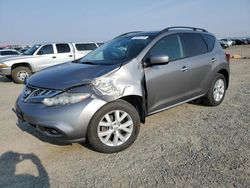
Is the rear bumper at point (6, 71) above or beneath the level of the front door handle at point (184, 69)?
beneath

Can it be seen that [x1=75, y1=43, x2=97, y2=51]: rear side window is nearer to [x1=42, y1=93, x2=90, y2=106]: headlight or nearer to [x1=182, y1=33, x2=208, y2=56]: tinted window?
[x1=182, y1=33, x2=208, y2=56]: tinted window

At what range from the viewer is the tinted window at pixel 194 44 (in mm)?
5004

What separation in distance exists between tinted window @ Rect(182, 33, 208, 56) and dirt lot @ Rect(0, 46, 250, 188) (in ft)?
4.23

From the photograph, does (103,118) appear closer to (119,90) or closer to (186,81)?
(119,90)

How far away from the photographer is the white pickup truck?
440 inches

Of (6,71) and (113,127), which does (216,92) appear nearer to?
(113,127)

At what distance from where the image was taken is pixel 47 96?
354cm

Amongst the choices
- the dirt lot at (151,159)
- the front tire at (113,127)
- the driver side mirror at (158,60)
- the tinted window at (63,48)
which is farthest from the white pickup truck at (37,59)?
the front tire at (113,127)

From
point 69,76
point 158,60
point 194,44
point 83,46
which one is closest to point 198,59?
point 194,44

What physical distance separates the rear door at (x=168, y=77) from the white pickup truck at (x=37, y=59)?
26.9 feet

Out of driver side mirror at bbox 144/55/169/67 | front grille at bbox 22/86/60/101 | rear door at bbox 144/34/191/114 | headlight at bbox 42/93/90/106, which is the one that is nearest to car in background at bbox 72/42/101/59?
rear door at bbox 144/34/191/114

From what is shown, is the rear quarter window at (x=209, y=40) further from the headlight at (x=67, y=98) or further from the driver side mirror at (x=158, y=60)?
the headlight at (x=67, y=98)

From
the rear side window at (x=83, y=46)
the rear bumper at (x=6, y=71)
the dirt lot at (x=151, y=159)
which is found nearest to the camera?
the dirt lot at (x=151, y=159)

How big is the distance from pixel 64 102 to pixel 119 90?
0.78 meters
